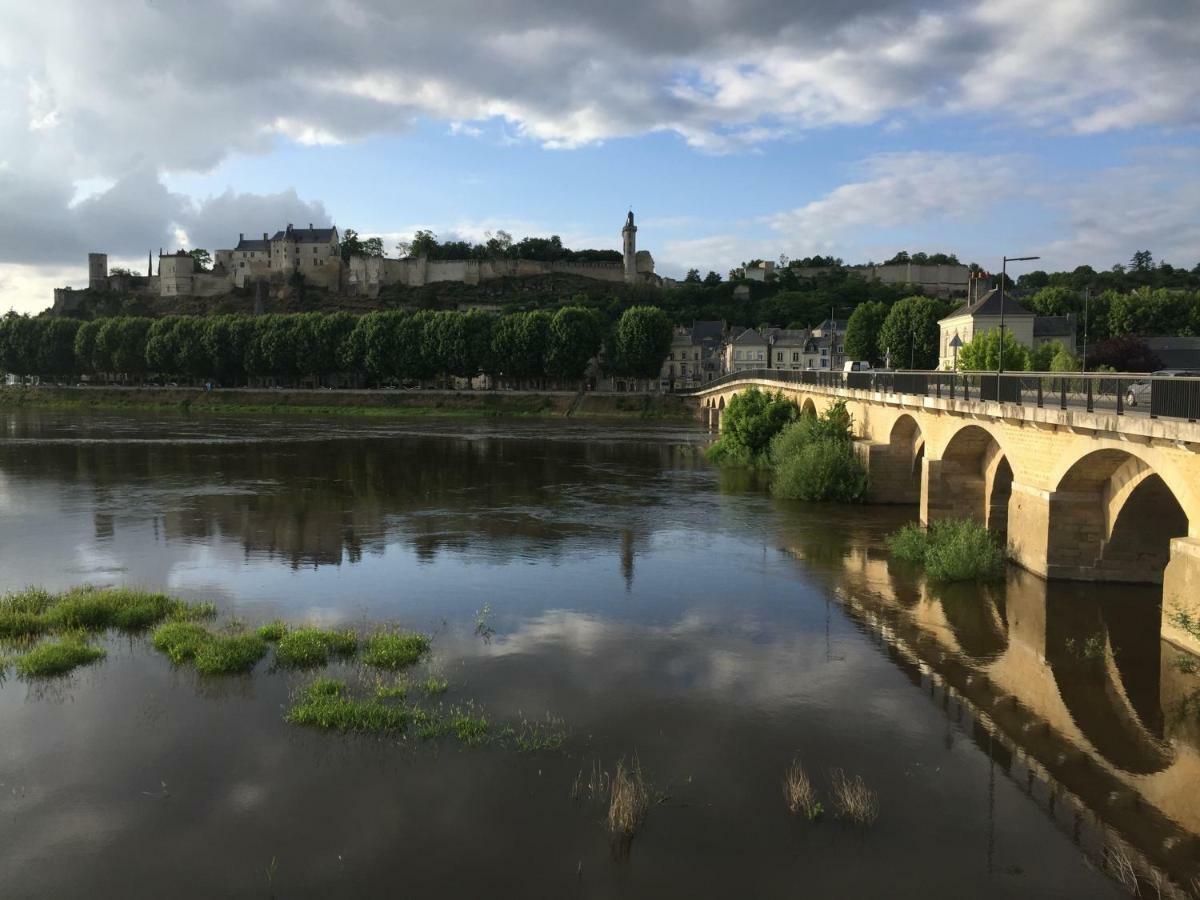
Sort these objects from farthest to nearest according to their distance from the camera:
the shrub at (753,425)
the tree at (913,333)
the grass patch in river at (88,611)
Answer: the tree at (913,333), the shrub at (753,425), the grass patch in river at (88,611)

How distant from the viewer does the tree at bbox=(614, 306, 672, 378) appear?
9400cm

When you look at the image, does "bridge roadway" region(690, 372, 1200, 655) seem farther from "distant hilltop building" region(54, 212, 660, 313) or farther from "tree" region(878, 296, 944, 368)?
"distant hilltop building" region(54, 212, 660, 313)

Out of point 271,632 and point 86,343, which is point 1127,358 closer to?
point 271,632

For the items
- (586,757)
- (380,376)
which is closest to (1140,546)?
(586,757)

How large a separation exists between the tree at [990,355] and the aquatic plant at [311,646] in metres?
40.3

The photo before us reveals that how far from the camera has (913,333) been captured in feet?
262

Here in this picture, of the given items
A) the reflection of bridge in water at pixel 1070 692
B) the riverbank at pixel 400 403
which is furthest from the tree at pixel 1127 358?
the reflection of bridge in water at pixel 1070 692

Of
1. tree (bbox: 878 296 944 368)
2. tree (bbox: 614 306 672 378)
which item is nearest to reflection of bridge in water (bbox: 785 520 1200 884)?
tree (bbox: 878 296 944 368)

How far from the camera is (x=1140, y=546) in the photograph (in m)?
18.8

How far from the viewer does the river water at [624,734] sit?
30.7 feet

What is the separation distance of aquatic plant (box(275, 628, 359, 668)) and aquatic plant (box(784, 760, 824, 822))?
787 cm

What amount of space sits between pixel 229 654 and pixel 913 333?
243 feet

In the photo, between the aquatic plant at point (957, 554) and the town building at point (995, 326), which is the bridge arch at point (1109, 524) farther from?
the town building at point (995, 326)

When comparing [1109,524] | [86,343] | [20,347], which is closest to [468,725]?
[1109,524]
